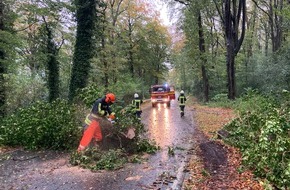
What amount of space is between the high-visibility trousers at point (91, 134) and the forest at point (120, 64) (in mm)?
1068

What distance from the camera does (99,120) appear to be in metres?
8.69

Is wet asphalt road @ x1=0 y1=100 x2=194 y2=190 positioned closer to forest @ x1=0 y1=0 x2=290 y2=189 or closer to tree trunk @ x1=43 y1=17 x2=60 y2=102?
forest @ x1=0 y1=0 x2=290 y2=189

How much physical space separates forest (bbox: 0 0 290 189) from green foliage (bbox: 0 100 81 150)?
4 cm

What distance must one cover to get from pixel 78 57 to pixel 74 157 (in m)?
9.37

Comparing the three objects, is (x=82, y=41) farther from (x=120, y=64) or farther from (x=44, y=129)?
(x=120, y=64)

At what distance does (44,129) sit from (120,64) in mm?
19223

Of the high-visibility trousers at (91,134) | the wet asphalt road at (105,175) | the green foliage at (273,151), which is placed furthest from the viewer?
the high-visibility trousers at (91,134)

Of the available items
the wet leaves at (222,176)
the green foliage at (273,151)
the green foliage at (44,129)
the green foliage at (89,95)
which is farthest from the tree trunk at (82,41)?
the green foliage at (273,151)

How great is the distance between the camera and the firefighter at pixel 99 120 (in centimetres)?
844

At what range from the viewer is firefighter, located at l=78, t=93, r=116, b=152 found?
27.7 feet

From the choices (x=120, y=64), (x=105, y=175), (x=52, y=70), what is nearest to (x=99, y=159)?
(x=105, y=175)

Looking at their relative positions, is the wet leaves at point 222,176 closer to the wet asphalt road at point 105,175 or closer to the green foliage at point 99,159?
the wet asphalt road at point 105,175

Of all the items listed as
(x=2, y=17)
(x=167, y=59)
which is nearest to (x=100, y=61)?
(x=2, y=17)

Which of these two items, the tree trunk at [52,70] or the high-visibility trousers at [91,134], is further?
the tree trunk at [52,70]
